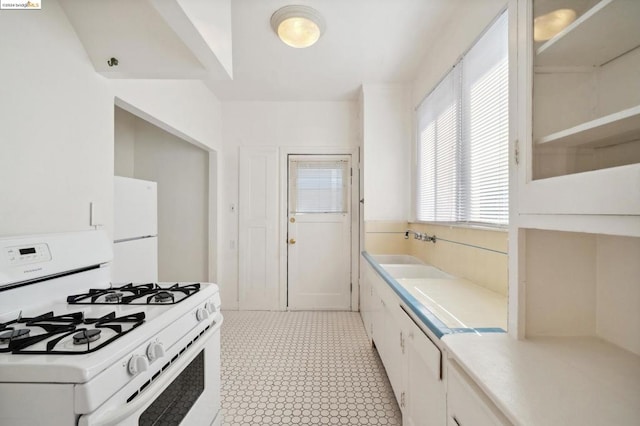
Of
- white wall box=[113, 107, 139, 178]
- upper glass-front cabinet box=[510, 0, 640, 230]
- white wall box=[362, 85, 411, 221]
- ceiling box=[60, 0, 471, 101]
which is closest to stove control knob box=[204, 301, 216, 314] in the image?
ceiling box=[60, 0, 471, 101]

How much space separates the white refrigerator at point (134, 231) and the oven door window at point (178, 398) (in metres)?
1.02

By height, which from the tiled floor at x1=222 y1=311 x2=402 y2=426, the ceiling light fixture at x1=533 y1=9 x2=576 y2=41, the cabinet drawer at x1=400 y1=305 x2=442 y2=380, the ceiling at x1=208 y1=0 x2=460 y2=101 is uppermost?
the ceiling at x1=208 y1=0 x2=460 y2=101

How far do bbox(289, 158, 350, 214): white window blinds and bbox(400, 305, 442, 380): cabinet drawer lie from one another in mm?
2361

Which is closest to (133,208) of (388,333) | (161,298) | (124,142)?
(161,298)

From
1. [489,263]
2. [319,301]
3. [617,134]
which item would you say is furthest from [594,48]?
[319,301]

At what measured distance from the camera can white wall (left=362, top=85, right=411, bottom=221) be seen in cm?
326

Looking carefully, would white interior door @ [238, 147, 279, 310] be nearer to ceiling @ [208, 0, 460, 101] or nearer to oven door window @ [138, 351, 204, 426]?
ceiling @ [208, 0, 460, 101]

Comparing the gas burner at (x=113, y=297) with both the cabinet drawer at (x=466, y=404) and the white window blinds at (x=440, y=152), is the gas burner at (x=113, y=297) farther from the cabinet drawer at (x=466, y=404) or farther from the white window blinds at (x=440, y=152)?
the white window blinds at (x=440, y=152)

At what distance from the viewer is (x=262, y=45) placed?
97.4 inches

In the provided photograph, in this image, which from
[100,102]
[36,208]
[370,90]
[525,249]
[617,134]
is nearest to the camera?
[617,134]

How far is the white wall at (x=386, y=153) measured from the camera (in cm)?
326

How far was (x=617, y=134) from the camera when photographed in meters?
0.76

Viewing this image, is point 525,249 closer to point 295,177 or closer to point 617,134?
point 617,134

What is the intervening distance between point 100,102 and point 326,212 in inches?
103
